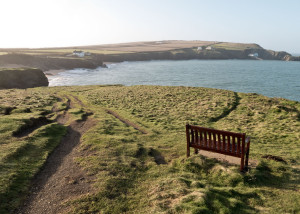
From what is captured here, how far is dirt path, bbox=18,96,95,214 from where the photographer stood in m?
8.00

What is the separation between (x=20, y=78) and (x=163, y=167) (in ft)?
200

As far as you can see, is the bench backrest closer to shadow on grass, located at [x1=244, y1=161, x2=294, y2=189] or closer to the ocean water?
shadow on grass, located at [x1=244, y1=161, x2=294, y2=189]

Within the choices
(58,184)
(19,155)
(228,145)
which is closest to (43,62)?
(19,155)

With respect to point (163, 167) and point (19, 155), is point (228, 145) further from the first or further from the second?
point (19, 155)

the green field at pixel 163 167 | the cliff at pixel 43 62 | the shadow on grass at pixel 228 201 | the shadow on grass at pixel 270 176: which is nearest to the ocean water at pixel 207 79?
the cliff at pixel 43 62

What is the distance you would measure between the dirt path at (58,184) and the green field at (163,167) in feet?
1.19

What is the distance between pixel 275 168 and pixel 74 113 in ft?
60.0

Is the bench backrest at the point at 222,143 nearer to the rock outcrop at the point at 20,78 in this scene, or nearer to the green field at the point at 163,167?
the green field at the point at 163,167

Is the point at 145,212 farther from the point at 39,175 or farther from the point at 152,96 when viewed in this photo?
the point at 152,96

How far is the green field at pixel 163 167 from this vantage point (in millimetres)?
7785

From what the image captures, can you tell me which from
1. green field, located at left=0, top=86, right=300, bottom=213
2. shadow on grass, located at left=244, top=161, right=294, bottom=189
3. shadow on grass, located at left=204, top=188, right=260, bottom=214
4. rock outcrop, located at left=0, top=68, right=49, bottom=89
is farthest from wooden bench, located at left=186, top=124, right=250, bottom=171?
rock outcrop, located at left=0, top=68, right=49, bottom=89

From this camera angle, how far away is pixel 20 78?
58406 mm

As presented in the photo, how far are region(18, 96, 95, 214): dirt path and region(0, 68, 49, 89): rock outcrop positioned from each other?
52.4 metres

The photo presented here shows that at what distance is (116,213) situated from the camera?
7.46m
